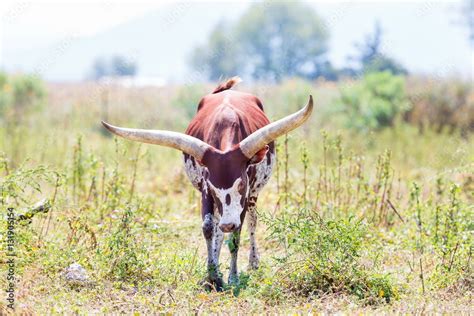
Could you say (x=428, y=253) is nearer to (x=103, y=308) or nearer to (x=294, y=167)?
(x=103, y=308)

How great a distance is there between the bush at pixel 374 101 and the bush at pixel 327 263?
11.3m

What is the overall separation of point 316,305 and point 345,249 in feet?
1.94

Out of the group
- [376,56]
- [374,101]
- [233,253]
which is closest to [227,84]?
[233,253]

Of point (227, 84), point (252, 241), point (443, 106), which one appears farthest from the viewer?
point (443, 106)

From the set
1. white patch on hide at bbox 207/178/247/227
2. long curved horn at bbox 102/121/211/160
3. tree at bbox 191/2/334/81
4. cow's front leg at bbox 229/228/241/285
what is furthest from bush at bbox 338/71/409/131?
tree at bbox 191/2/334/81

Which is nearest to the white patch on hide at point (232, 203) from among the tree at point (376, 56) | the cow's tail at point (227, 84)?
the cow's tail at point (227, 84)

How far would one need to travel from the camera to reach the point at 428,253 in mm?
7082

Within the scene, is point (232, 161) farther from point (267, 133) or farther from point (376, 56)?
point (376, 56)

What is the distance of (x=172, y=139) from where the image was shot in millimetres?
6176

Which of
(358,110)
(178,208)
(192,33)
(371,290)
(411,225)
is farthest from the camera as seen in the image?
(192,33)

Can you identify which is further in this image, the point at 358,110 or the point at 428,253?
the point at 358,110

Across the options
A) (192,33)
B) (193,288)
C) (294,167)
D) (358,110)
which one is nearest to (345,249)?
(193,288)

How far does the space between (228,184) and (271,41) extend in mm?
62770

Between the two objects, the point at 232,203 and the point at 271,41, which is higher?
the point at 271,41
